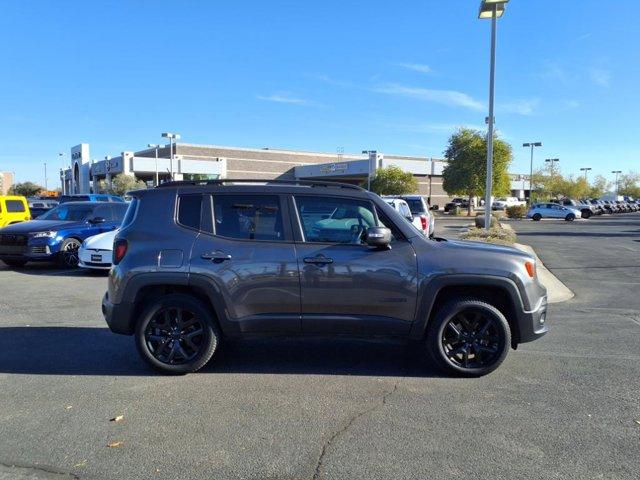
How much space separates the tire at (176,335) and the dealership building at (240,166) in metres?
61.0

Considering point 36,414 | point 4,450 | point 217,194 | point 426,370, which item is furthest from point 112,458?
point 426,370

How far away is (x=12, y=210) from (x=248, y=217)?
15.6m

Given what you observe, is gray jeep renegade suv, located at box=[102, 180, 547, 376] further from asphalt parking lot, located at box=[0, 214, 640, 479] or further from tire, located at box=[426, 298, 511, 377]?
asphalt parking lot, located at box=[0, 214, 640, 479]

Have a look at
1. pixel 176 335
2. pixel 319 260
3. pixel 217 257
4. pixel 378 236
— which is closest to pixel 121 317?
pixel 176 335

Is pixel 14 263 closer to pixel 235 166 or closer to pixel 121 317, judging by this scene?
pixel 121 317

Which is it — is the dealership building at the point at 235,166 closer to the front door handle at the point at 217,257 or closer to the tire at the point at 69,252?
the tire at the point at 69,252

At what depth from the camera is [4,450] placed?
3.68 meters

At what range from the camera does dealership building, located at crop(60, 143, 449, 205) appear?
73875 mm

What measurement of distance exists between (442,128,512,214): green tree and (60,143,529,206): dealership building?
14412 mm

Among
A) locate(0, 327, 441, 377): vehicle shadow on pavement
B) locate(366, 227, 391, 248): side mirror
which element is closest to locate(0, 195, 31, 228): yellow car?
locate(0, 327, 441, 377): vehicle shadow on pavement

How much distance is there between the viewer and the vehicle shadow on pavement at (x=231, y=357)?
5379mm

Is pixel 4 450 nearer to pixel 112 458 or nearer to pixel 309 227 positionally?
pixel 112 458

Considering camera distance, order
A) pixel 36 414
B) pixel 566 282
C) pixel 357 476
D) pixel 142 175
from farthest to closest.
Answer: pixel 142 175, pixel 566 282, pixel 36 414, pixel 357 476

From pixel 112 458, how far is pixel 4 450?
2.62ft
